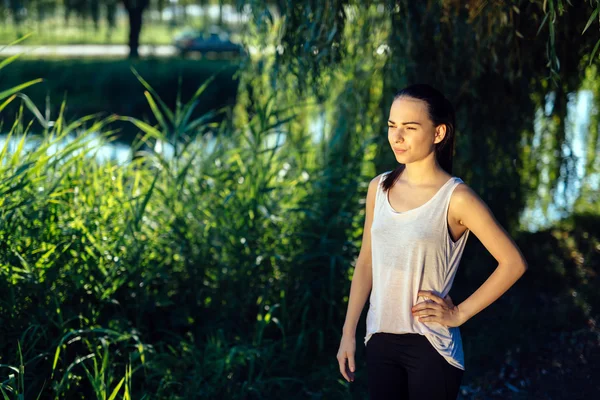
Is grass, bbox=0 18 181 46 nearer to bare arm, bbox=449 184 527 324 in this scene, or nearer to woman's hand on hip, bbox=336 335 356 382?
woman's hand on hip, bbox=336 335 356 382

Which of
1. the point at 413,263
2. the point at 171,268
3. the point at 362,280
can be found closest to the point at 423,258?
the point at 413,263

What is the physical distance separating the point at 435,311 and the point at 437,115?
53cm

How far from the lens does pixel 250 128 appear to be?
4766mm

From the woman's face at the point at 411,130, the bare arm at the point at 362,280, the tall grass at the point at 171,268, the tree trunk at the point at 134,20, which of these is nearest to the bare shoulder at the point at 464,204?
the woman's face at the point at 411,130

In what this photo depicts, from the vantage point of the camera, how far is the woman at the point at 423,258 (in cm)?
207

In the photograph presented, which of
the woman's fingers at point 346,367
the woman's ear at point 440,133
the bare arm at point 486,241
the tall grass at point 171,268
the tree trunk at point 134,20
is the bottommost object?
the tree trunk at point 134,20

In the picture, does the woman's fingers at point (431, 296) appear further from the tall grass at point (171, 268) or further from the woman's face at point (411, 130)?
the tall grass at point (171, 268)

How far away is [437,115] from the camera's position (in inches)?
83.7

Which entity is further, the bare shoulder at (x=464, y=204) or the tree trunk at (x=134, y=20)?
the tree trunk at (x=134, y=20)

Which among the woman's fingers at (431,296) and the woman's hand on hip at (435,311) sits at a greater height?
the woman's fingers at (431,296)

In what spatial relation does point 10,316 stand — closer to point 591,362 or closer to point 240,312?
point 240,312

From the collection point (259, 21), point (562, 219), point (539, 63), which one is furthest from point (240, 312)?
point (562, 219)

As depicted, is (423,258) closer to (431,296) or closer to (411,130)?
(431,296)

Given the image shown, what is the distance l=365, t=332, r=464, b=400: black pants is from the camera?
2107 millimetres
